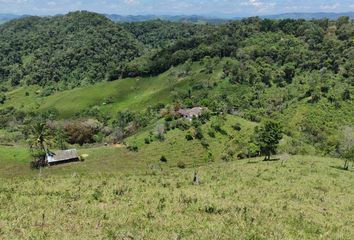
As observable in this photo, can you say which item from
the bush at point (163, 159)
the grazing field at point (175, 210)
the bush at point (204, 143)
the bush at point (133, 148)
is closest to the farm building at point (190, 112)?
the bush at point (204, 143)

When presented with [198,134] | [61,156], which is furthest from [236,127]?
[61,156]

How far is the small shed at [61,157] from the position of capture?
92688 mm

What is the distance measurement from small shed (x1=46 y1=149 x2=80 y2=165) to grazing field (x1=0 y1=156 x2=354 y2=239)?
169ft

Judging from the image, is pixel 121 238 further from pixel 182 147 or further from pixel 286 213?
pixel 182 147

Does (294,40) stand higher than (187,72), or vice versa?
(294,40)

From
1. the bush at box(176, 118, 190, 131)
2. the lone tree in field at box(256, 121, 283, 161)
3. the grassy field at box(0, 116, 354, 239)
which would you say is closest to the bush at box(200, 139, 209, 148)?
the bush at box(176, 118, 190, 131)

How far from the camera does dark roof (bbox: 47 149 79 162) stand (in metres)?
92.9

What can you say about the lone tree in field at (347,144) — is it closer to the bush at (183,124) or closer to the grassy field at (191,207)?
the grassy field at (191,207)

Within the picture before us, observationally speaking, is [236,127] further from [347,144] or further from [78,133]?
[78,133]

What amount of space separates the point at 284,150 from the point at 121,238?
69.9 m

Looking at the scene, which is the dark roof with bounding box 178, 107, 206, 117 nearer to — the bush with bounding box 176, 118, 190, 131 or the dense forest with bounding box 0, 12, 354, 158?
the dense forest with bounding box 0, 12, 354, 158

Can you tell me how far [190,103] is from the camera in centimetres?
14088

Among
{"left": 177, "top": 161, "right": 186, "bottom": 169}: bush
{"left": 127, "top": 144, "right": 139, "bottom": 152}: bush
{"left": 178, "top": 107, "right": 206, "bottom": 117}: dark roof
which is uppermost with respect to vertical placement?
{"left": 177, "top": 161, "right": 186, "bottom": 169}: bush

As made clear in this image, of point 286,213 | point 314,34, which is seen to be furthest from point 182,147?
point 314,34
